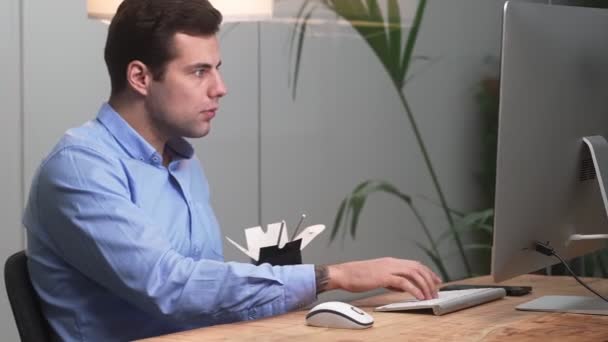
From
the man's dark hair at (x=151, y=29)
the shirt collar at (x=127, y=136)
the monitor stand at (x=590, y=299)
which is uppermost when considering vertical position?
the man's dark hair at (x=151, y=29)

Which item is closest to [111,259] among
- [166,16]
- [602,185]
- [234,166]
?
[166,16]

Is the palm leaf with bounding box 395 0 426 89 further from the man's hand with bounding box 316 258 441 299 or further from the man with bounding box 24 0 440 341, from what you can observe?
the man's hand with bounding box 316 258 441 299

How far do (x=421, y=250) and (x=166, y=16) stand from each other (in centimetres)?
262

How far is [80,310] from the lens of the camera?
2.05 metres

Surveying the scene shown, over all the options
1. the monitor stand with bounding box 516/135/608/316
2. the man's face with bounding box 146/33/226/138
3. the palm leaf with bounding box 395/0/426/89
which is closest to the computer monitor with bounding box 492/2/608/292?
the monitor stand with bounding box 516/135/608/316

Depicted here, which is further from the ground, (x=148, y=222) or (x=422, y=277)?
(x=148, y=222)

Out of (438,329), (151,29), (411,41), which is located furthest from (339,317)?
(411,41)

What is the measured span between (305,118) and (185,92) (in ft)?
5.71

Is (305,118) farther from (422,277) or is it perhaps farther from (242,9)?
(422,277)

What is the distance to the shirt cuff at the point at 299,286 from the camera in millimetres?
2074

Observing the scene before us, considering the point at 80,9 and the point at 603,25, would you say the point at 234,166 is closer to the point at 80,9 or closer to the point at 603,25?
the point at 80,9

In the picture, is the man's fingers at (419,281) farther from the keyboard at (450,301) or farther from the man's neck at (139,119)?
the man's neck at (139,119)

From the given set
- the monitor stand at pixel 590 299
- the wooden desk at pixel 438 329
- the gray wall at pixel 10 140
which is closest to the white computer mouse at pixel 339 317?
the wooden desk at pixel 438 329

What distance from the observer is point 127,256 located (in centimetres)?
195
